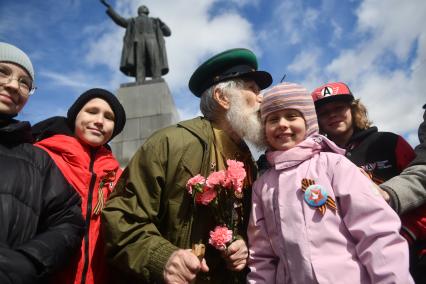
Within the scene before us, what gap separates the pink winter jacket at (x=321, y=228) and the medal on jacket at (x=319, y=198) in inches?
1.0

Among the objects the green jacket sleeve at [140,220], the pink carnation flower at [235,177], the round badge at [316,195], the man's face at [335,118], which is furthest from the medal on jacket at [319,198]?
the man's face at [335,118]

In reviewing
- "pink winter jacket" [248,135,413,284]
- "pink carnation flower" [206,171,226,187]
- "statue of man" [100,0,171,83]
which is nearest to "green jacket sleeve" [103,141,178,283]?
"pink carnation flower" [206,171,226,187]

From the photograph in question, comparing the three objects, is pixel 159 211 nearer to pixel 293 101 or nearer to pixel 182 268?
pixel 182 268

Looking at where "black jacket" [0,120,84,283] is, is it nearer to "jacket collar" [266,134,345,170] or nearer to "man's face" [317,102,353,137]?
"jacket collar" [266,134,345,170]

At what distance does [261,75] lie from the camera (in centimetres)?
265

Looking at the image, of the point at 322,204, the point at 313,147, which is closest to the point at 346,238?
the point at 322,204

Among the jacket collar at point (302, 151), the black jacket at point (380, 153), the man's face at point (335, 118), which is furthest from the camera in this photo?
the man's face at point (335, 118)

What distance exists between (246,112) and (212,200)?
0.84 metres

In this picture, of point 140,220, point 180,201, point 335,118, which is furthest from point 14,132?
point 335,118

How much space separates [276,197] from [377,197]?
1.73 feet

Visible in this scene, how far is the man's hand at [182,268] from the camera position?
1.61m

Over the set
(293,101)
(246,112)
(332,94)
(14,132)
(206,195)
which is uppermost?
(332,94)

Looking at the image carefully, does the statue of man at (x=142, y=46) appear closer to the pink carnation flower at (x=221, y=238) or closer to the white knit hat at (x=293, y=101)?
the white knit hat at (x=293, y=101)

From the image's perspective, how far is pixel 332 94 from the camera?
2.93 meters
